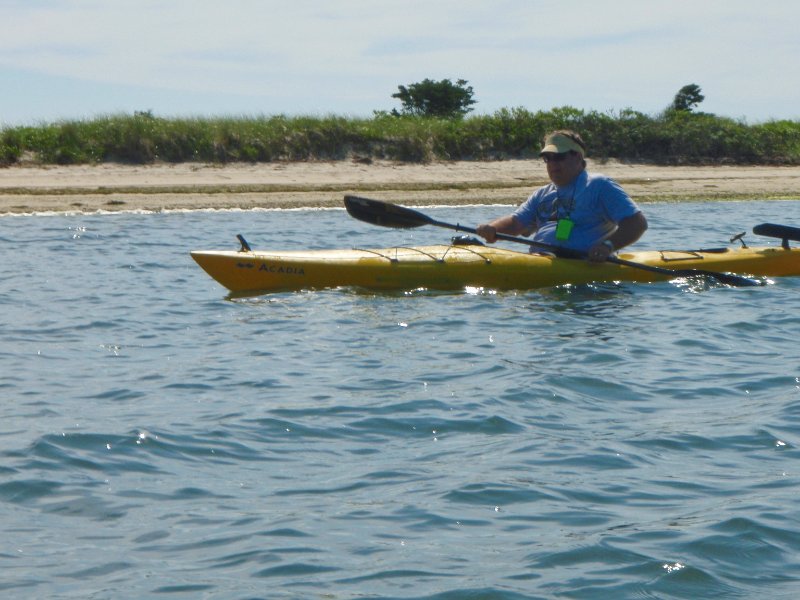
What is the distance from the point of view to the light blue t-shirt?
29.2 feet

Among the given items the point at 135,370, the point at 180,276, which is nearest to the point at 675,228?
the point at 180,276

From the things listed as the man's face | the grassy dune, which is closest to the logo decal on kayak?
the man's face

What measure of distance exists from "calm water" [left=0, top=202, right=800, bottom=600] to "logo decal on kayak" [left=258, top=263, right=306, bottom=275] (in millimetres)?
214

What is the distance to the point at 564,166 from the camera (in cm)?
893

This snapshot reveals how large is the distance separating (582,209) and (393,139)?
11.1 meters

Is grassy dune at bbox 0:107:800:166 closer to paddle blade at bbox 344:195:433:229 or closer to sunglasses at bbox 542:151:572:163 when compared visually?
paddle blade at bbox 344:195:433:229

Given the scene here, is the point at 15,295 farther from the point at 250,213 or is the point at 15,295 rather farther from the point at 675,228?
the point at 675,228

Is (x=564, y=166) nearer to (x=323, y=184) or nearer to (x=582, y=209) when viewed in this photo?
(x=582, y=209)

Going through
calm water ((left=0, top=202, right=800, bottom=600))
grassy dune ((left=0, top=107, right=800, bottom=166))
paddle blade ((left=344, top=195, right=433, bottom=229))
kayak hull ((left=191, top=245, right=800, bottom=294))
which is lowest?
calm water ((left=0, top=202, right=800, bottom=600))

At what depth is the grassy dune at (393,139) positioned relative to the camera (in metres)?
17.8

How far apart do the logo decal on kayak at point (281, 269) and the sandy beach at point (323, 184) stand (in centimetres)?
645

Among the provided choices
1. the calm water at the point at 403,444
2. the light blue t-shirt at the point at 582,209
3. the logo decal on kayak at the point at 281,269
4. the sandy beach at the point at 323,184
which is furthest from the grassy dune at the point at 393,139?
the light blue t-shirt at the point at 582,209

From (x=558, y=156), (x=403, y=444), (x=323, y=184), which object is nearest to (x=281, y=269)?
(x=558, y=156)

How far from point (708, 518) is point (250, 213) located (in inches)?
460
